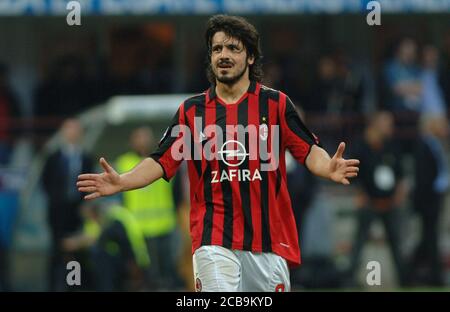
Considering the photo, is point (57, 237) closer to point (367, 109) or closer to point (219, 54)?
point (367, 109)

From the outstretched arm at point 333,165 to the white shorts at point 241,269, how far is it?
0.58m

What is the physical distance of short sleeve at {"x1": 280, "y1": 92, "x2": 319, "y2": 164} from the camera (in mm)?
7621

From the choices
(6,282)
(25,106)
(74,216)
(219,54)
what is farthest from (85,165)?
(219,54)

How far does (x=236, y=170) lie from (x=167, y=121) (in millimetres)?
8358

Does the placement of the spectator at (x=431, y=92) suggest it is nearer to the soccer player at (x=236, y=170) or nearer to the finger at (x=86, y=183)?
the soccer player at (x=236, y=170)

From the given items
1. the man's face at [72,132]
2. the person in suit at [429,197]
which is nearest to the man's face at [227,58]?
the man's face at [72,132]

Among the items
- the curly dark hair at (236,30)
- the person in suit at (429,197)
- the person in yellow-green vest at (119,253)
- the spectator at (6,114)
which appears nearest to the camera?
the curly dark hair at (236,30)

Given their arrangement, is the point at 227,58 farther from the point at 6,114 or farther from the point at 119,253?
the point at 6,114

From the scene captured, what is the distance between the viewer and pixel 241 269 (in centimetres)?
751

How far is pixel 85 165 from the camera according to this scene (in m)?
14.8

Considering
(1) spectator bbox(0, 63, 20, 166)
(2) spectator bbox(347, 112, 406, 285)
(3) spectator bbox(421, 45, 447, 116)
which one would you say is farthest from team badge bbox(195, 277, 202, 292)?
(3) spectator bbox(421, 45, 447, 116)

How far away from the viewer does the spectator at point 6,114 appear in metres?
16.8

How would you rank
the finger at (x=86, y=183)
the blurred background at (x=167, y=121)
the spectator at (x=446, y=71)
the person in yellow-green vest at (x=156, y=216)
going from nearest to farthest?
the finger at (x=86, y=183), the person in yellow-green vest at (x=156, y=216), the blurred background at (x=167, y=121), the spectator at (x=446, y=71)
